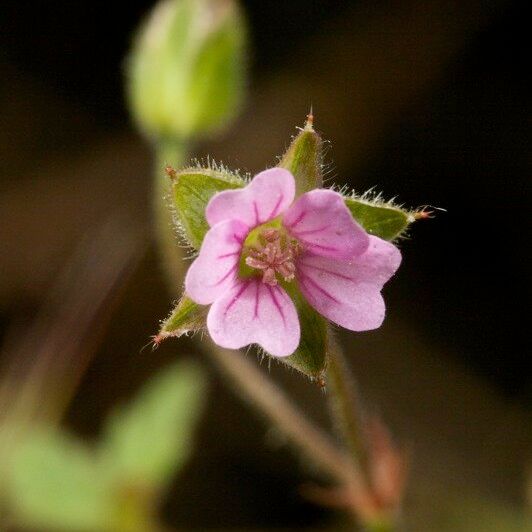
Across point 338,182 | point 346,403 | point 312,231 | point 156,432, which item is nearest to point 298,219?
point 312,231

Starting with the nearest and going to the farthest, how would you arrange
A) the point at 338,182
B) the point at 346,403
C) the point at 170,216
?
the point at 346,403 → the point at 170,216 → the point at 338,182

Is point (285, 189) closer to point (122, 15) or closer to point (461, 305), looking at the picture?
point (461, 305)

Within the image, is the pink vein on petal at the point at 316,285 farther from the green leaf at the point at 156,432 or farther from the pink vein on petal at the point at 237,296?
the green leaf at the point at 156,432

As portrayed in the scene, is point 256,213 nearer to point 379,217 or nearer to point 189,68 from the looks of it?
point 379,217

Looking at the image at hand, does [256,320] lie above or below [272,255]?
below

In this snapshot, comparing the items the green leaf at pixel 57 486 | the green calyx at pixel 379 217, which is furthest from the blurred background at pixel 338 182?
the green calyx at pixel 379 217

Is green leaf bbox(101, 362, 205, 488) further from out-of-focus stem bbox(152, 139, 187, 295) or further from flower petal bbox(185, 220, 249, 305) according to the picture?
flower petal bbox(185, 220, 249, 305)

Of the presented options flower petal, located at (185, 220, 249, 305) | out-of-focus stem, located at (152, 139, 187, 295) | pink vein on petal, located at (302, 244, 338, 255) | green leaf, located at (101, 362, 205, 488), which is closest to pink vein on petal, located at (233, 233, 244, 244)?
flower petal, located at (185, 220, 249, 305)
